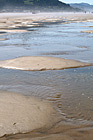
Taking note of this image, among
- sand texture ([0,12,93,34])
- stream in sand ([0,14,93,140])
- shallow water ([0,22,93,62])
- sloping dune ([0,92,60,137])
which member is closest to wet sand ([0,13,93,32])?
sand texture ([0,12,93,34])

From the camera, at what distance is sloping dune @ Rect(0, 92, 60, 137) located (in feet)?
16.5

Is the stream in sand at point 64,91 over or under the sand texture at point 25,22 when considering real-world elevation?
over

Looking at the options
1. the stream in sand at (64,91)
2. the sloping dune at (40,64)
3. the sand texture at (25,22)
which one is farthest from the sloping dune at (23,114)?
the sand texture at (25,22)

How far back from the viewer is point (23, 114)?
5578mm

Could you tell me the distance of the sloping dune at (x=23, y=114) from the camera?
502 cm

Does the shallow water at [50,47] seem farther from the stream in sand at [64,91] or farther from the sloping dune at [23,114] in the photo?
the sloping dune at [23,114]

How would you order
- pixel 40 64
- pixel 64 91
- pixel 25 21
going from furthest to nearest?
pixel 25 21 < pixel 40 64 < pixel 64 91

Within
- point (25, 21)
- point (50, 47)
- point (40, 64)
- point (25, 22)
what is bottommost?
point (25, 21)

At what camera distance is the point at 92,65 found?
34.9ft

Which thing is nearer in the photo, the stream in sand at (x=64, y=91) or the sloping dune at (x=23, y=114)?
the stream in sand at (x=64, y=91)

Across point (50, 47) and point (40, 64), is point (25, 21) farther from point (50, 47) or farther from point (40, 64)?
point (40, 64)

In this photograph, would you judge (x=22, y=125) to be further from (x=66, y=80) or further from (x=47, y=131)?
(x=66, y=80)

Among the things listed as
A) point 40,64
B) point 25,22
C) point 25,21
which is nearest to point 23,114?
point 40,64

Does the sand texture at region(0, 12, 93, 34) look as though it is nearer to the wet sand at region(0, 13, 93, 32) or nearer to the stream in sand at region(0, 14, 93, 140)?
the wet sand at region(0, 13, 93, 32)
